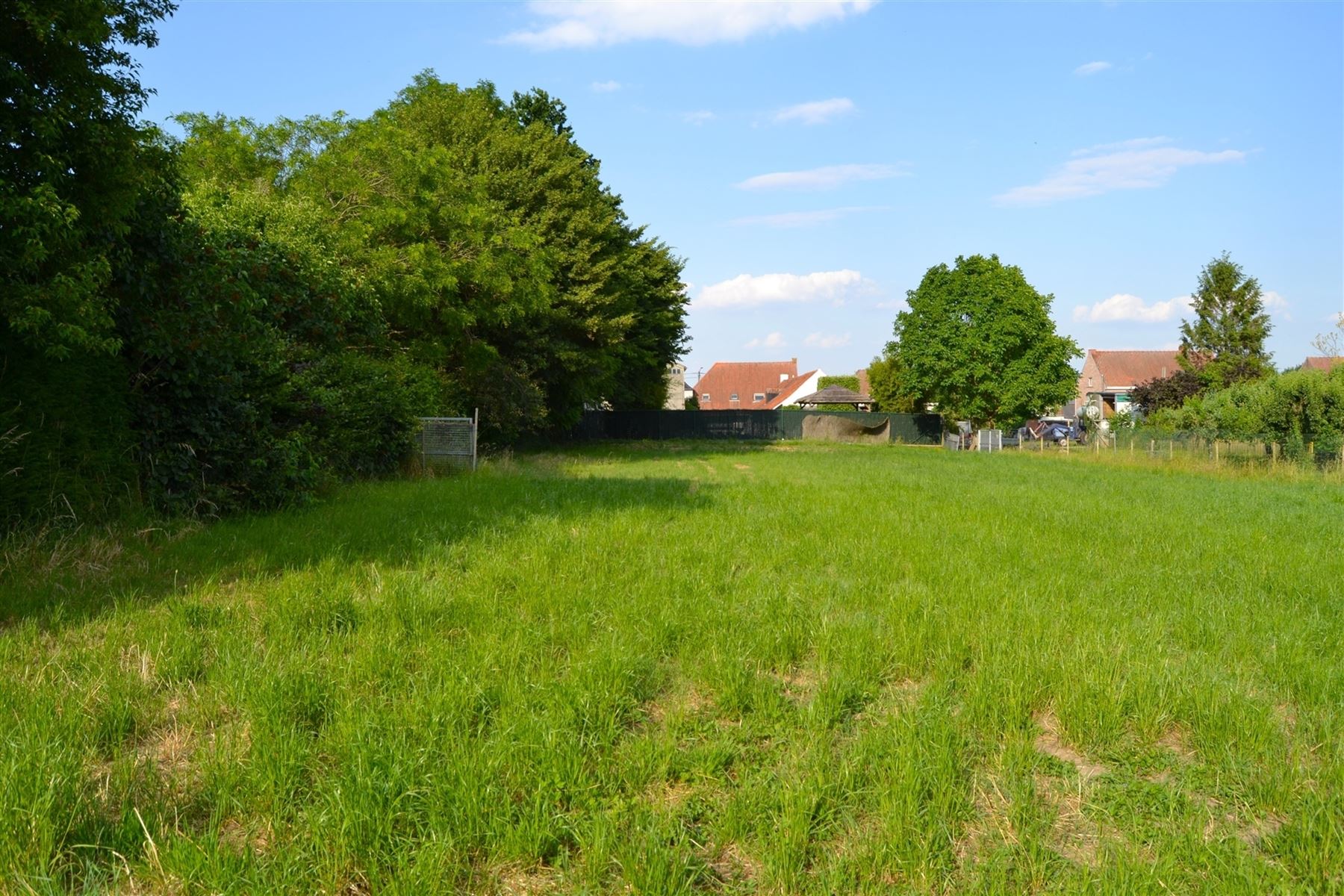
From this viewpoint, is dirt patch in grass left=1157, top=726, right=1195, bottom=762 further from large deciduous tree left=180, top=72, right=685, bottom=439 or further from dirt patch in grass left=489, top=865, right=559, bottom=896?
large deciduous tree left=180, top=72, right=685, bottom=439

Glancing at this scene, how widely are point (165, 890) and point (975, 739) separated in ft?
10.9

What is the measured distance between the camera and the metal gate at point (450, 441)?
18.4 metres

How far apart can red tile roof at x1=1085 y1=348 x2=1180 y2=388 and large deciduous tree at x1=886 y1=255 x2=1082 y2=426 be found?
33238 millimetres

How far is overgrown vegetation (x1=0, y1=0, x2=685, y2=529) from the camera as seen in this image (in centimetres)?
711

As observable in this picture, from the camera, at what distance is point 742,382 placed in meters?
→ 107

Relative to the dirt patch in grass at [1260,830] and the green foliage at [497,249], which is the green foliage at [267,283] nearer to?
the green foliage at [497,249]

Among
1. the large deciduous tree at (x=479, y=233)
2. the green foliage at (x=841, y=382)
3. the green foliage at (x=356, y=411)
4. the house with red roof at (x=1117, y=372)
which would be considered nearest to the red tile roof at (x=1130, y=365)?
the house with red roof at (x=1117, y=372)

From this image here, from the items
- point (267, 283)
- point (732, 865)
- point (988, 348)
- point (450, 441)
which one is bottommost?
point (732, 865)

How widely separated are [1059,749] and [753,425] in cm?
5468

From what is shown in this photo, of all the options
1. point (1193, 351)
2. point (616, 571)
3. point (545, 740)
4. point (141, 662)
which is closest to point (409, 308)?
point (616, 571)

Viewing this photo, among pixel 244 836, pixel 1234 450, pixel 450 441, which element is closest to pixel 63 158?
pixel 244 836

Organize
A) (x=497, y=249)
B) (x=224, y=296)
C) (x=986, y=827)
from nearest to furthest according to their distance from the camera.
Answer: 1. (x=986, y=827)
2. (x=224, y=296)
3. (x=497, y=249)

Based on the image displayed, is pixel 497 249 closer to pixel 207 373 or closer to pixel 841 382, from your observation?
pixel 207 373

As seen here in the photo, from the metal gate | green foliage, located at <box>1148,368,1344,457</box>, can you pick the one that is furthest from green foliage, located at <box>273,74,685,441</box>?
green foliage, located at <box>1148,368,1344,457</box>
